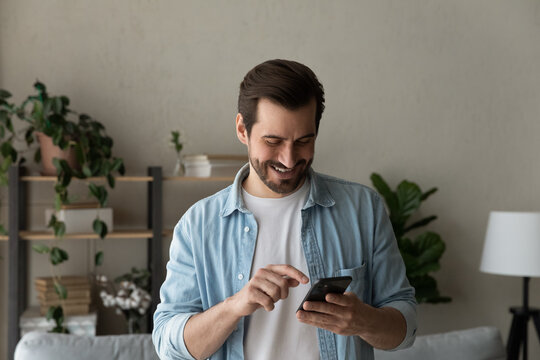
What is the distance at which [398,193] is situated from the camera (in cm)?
348

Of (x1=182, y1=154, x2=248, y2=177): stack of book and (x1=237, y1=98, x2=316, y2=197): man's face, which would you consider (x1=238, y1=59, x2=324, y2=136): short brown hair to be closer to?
(x1=237, y1=98, x2=316, y2=197): man's face

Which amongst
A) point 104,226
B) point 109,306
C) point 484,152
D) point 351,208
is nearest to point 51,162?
point 104,226

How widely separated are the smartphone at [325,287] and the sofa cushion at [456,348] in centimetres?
129

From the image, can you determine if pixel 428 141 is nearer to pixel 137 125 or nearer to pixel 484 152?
pixel 484 152

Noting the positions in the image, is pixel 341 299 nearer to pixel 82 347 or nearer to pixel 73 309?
pixel 82 347

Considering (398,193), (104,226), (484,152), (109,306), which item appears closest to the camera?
(104,226)

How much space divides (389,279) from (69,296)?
6.39 ft

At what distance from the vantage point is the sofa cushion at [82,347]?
2312mm

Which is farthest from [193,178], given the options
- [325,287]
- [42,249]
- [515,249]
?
[325,287]

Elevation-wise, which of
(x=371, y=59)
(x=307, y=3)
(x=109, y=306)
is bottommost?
(x=109, y=306)

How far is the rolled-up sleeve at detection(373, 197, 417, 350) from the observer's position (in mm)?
1456

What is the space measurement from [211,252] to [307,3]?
2320mm

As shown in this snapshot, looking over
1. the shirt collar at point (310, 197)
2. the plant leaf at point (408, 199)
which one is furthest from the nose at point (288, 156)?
the plant leaf at point (408, 199)

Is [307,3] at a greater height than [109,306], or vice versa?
[307,3]
